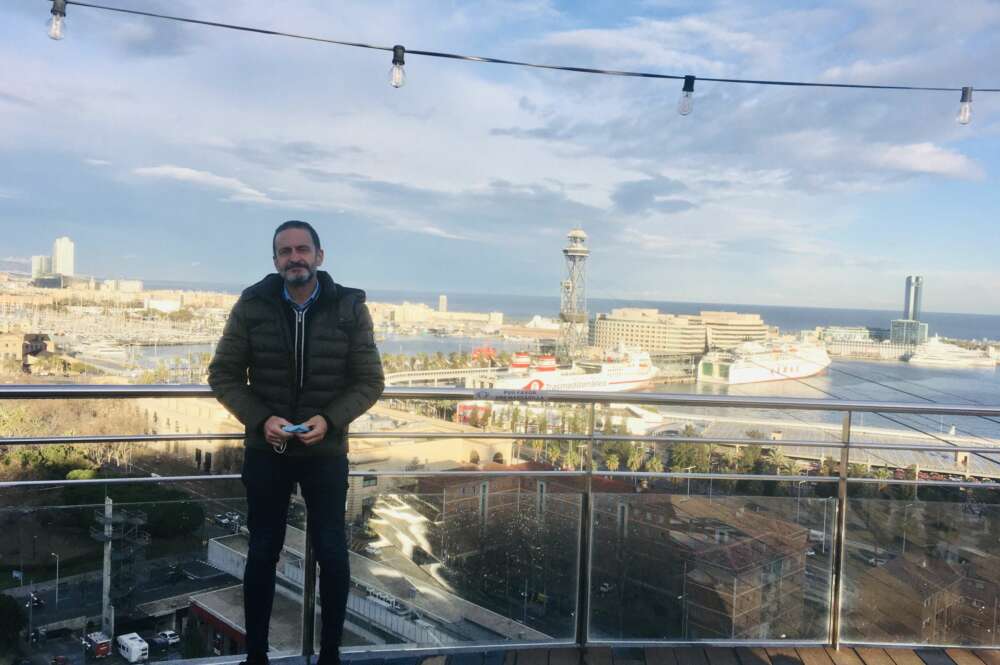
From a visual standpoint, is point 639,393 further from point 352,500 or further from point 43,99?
point 43,99

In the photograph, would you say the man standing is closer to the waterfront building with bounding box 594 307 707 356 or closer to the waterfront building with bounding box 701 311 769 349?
the waterfront building with bounding box 594 307 707 356

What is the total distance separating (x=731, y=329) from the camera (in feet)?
75.4

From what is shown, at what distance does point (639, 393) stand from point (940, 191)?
98.1 ft

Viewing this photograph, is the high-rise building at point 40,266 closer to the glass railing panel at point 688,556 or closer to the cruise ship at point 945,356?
the glass railing panel at point 688,556

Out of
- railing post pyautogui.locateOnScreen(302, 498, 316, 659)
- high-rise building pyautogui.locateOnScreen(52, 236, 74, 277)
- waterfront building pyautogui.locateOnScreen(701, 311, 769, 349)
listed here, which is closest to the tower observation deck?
waterfront building pyautogui.locateOnScreen(701, 311, 769, 349)

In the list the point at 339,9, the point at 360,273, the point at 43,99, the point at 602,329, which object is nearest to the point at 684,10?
the point at 339,9

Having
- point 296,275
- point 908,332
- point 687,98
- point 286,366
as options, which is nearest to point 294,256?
point 296,275

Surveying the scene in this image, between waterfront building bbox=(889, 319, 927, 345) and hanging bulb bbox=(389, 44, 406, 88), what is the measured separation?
23.8m

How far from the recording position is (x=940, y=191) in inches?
1007

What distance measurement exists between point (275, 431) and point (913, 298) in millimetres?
26519

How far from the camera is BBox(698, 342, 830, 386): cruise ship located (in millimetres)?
19844

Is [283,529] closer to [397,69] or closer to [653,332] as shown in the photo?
[397,69]

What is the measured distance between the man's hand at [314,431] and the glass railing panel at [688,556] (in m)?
1.05

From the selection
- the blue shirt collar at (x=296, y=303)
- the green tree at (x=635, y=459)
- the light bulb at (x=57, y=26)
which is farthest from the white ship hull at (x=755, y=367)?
the blue shirt collar at (x=296, y=303)
